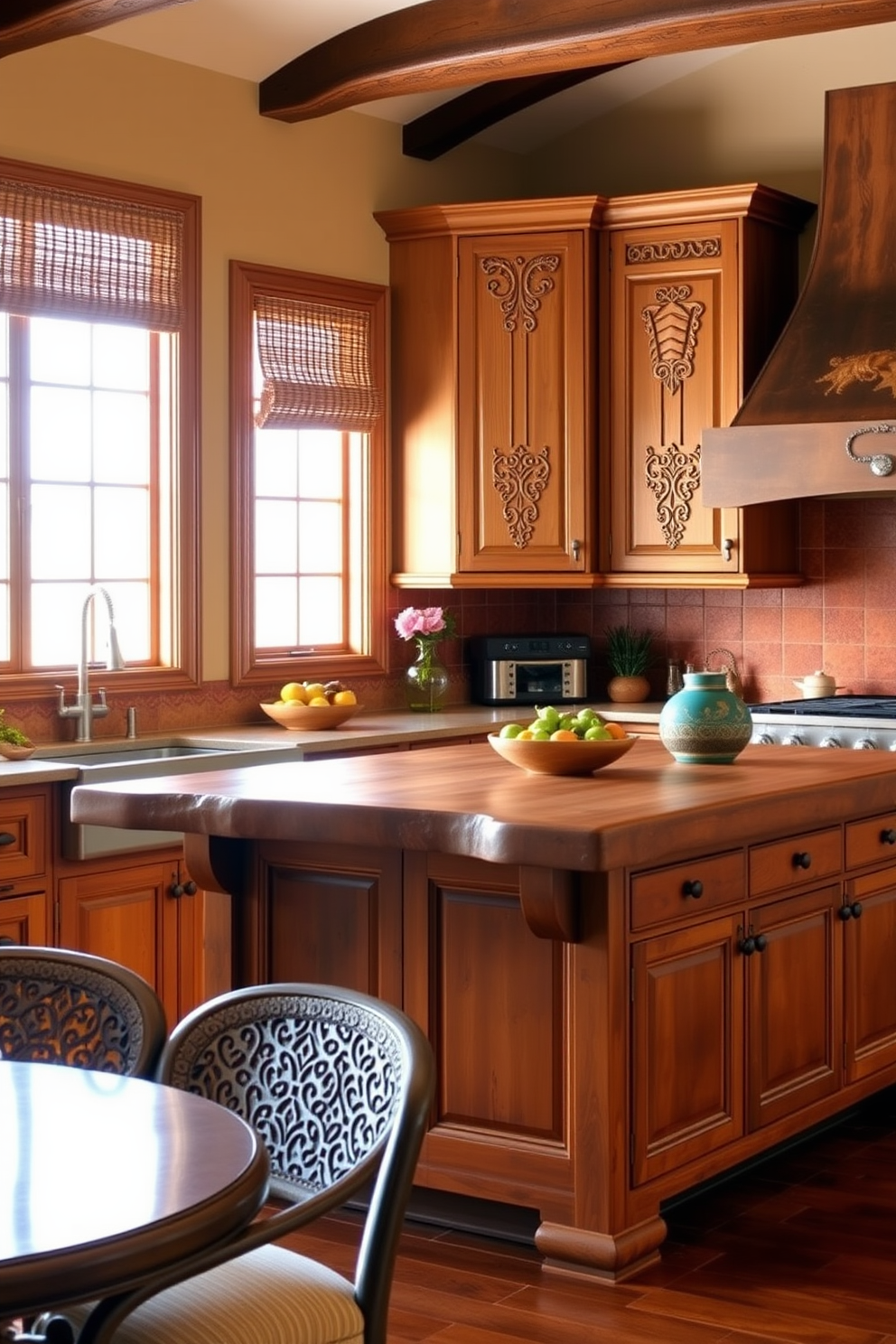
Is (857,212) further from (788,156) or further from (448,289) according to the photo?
(448,289)

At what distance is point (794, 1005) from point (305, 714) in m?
2.16

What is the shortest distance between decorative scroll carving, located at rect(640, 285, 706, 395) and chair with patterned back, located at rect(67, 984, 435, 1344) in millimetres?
4321

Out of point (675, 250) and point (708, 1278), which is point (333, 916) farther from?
point (675, 250)

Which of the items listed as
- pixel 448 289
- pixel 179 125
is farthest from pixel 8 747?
pixel 448 289

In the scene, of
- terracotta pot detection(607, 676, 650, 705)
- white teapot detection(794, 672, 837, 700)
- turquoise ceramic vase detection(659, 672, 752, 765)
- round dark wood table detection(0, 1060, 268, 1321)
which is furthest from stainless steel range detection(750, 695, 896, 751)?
round dark wood table detection(0, 1060, 268, 1321)

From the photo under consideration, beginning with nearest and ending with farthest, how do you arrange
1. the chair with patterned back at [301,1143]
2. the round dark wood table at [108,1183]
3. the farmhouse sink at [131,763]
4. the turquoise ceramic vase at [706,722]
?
the round dark wood table at [108,1183]
the chair with patterned back at [301,1143]
the turquoise ceramic vase at [706,722]
the farmhouse sink at [131,763]

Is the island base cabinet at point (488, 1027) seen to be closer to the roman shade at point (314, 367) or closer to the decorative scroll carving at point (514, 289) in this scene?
the roman shade at point (314, 367)

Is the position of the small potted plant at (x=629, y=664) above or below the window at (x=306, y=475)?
below

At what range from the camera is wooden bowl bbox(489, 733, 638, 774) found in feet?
13.0

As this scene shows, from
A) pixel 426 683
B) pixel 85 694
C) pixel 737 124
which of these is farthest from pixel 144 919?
pixel 737 124

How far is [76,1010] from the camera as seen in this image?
2512 millimetres

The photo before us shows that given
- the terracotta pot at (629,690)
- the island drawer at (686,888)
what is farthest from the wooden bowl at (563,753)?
the terracotta pot at (629,690)

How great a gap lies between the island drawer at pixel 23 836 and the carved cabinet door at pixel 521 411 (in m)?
2.27

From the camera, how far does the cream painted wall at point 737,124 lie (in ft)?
21.0
